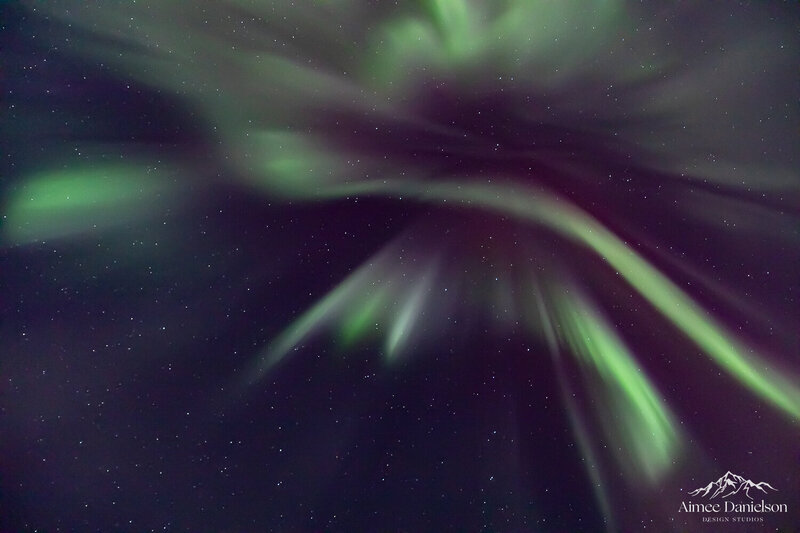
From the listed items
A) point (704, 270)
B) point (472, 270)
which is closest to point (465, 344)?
point (472, 270)

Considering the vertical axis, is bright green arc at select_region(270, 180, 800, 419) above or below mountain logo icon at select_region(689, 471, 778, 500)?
above

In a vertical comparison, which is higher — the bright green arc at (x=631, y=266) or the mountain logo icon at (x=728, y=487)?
the bright green arc at (x=631, y=266)

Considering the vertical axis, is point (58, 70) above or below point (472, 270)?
above

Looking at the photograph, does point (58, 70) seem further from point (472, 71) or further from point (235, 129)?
point (472, 71)

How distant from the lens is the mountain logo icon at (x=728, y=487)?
0.72 meters

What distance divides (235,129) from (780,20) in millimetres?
725

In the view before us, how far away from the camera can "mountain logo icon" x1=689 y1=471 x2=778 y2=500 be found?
0.72m

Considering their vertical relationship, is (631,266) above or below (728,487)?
above

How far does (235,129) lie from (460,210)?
0.30 m

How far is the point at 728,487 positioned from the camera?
0.73 m

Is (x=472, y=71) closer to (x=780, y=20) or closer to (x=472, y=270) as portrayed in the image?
(x=472, y=270)

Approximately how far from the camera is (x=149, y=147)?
70 cm

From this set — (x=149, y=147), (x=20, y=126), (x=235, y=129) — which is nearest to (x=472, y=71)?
(x=235, y=129)

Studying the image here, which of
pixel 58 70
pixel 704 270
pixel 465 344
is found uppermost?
pixel 58 70
